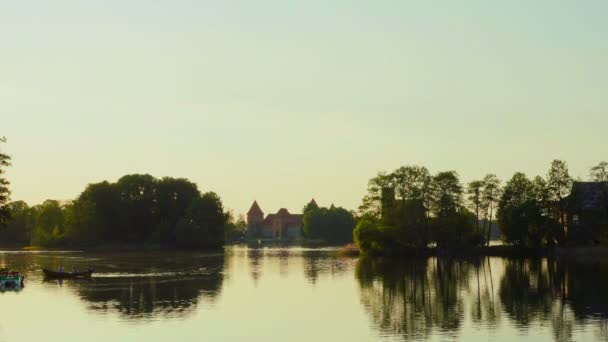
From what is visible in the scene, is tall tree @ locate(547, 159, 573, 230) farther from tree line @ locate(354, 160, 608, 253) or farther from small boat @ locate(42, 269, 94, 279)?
small boat @ locate(42, 269, 94, 279)

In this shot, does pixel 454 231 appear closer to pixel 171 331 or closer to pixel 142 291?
pixel 142 291

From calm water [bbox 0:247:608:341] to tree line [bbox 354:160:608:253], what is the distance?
3686cm

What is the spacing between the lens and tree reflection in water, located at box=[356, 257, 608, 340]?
1949 inches

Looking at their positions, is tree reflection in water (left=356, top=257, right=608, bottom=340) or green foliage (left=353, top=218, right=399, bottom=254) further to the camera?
green foliage (left=353, top=218, right=399, bottom=254)

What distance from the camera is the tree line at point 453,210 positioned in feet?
440

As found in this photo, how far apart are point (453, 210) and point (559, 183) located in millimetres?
18730

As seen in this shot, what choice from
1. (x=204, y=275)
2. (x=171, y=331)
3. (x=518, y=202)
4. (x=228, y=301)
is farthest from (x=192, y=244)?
(x=171, y=331)

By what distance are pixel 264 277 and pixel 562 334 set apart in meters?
53.5

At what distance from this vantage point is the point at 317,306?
205 ft

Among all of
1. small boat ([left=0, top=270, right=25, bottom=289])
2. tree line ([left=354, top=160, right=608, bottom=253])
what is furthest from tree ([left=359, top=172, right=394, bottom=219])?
small boat ([left=0, top=270, right=25, bottom=289])

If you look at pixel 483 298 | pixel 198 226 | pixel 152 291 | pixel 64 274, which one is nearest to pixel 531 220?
pixel 483 298

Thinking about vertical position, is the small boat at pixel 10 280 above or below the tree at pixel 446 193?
below

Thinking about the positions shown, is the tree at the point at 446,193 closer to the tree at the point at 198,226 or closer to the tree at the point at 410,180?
the tree at the point at 410,180

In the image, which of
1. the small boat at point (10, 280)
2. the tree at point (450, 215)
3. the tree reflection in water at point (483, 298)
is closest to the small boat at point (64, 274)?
the small boat at point (10, 280)
